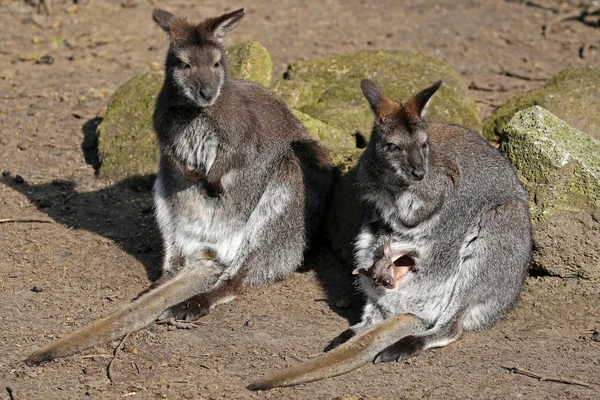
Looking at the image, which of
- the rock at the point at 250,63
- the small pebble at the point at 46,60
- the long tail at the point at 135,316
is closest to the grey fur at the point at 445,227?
the long tail at the point at 135,316

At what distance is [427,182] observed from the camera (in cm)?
550

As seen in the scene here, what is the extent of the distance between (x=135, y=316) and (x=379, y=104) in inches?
81.4

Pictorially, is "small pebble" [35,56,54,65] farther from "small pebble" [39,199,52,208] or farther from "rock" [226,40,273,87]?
"small pebble" [39,199,52,208]

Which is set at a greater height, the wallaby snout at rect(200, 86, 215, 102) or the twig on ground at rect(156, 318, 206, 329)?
the wallaby snout at rect(200, 86, 215, 102)

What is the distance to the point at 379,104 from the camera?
18.0 feet

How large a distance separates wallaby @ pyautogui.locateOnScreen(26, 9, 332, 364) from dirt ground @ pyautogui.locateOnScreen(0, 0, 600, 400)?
0.76ft

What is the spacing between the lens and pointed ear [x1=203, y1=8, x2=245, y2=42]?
5.80 meters

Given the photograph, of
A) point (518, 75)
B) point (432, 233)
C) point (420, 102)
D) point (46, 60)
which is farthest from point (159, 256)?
point (518, 75)

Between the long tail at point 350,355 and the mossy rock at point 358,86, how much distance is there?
264cm

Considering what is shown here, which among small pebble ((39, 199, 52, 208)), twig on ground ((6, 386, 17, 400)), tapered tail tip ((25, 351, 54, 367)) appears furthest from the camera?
small pebble ((39, 199, 52, 208))

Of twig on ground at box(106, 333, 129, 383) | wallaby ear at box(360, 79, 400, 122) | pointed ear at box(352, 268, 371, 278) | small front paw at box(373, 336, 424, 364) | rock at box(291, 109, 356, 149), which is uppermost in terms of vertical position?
wallaby ear at box(360, 79, 400, 122)

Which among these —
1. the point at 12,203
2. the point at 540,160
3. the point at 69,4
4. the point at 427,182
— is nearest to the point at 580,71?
the point at 540,160

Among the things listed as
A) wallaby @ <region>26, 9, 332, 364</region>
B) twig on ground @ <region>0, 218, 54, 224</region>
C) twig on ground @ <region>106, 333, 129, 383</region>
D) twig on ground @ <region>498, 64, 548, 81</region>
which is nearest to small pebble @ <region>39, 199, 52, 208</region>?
twig on ground @ <region>0, 218, 54, 224</region>

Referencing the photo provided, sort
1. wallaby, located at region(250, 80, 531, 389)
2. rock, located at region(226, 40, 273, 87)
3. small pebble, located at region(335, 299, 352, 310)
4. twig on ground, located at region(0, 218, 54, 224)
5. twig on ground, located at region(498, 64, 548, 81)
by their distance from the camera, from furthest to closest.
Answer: twig on ground, located at region(498, 64, 548, 81), rock, located at region(226, 40, 273, 87), twig on ground, located at region(0, 218, 54, 224), small pebble, located at region(335, 299, 352, 310), wallaby, located at region(250, 80, 531, 389)
